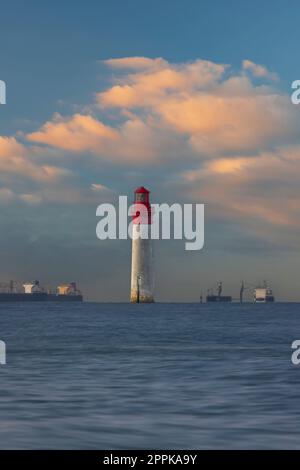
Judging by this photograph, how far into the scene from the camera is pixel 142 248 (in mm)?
164750

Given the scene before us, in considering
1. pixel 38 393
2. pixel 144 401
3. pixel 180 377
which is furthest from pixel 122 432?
pixel 180 377

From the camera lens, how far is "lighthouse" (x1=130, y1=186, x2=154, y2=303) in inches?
6447

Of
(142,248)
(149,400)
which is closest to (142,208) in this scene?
(142,248)

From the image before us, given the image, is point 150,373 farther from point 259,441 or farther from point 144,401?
point 259,441

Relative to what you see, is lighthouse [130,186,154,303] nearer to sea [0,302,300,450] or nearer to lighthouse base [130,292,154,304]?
lighthouse base [130,292,154,304]

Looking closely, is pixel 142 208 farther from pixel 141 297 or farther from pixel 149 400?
pixel 149 400

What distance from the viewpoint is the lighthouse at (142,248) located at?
164 m

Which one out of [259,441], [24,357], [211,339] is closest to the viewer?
[259,441]

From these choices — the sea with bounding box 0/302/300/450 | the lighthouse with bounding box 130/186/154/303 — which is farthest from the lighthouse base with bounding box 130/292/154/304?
the sea with bounding box 0/302/300/450

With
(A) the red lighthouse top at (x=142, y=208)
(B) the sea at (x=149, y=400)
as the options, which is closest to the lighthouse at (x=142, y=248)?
(A) the red lighthouse top at (x=142, y=208)

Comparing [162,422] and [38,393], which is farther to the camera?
[38,393]
